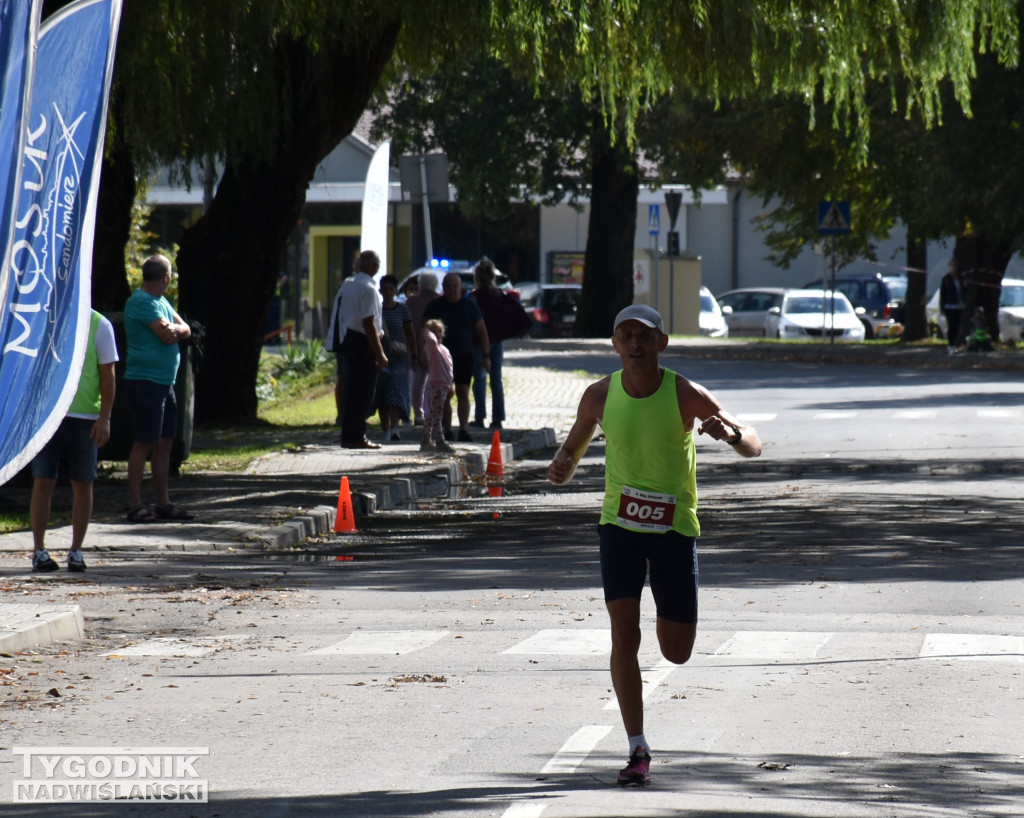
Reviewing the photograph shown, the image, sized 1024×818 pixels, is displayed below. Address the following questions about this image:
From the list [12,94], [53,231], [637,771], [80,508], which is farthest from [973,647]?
[80,508]

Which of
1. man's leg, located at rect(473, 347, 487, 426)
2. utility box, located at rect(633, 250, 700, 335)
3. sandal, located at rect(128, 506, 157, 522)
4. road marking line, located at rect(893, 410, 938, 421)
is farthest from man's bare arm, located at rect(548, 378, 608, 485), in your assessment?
utility box, located at rect(633, 250, 700, 335)

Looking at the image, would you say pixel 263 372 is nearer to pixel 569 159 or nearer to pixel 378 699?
pixel 569 159

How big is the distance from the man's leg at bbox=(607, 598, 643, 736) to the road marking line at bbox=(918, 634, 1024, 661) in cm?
284

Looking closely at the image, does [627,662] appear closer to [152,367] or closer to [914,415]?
[152,367]

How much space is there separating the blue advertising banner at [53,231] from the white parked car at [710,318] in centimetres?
4098

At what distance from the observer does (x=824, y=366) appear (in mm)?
36500

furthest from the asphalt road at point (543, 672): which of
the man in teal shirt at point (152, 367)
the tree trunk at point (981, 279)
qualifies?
the tree trunk at point (981, 279)

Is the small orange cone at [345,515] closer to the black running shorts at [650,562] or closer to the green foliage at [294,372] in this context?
the black running shorts at [650,562]

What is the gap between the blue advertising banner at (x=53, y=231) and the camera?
8.94 m

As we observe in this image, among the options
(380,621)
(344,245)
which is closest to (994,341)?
(344,245)

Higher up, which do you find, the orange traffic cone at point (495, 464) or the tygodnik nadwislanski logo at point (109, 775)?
the tygodnik nadwislanski logo at point (109, 775)

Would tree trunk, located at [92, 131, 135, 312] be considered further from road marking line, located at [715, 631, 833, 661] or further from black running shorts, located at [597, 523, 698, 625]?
black running shorts, located at [597, 523, 698, 625]

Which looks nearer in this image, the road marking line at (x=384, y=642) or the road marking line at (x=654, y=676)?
the road marking line at (x=654, y=676)

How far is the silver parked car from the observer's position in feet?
176
